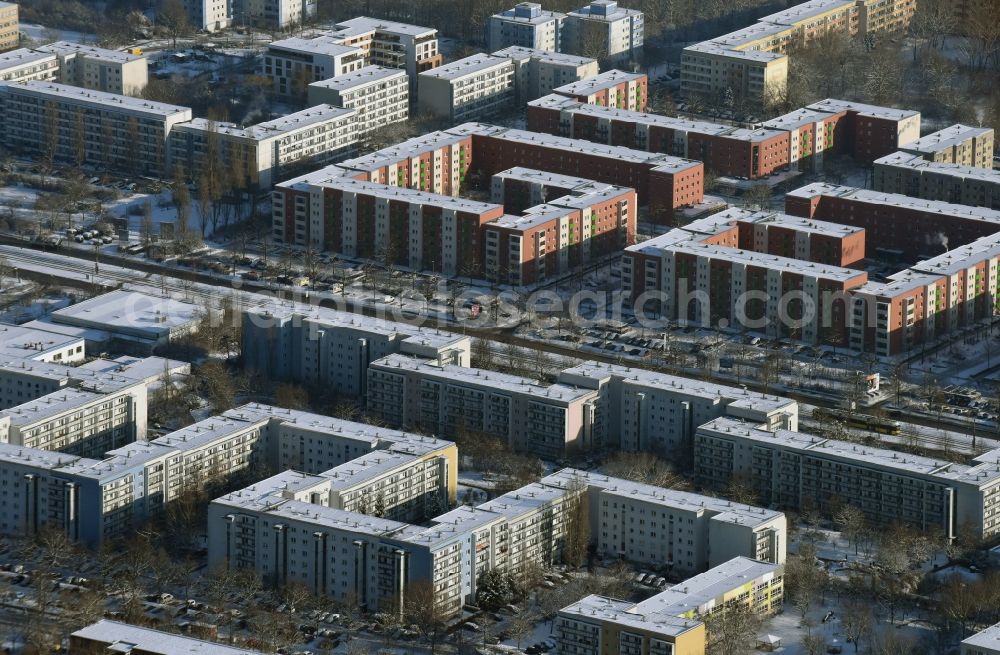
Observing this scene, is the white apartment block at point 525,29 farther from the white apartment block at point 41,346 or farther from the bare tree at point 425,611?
the bare tree at point 425,611

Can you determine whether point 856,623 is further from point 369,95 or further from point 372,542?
point 369,95

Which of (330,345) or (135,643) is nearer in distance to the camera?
(135,643)

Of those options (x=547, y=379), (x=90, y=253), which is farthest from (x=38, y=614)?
(x=90, y=253)

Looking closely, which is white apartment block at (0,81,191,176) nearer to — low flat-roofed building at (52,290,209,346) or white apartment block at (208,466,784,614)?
low flat-roofed building at (52,290,209,346)

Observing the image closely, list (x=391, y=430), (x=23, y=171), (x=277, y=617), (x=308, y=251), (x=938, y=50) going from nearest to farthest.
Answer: (x=277, y=617) → (x=391, y=430) → (x=308, y=251) → (x=23, y=171) → (x=938, y=50)

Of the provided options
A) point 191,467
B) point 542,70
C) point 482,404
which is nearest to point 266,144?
point 542,70

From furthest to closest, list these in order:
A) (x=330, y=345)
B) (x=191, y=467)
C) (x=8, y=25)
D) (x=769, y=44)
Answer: (x=8, y=25) < (x=769, y=44) < (x=330, y=345) < (x=191, y=467)

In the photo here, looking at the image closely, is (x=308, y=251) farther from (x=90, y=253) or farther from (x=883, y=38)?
(x=883, y=38)
